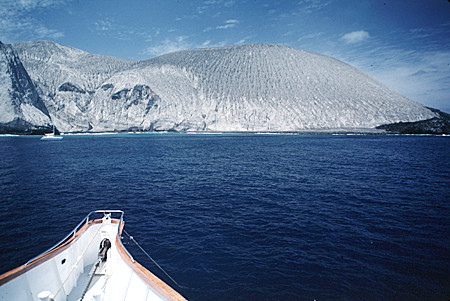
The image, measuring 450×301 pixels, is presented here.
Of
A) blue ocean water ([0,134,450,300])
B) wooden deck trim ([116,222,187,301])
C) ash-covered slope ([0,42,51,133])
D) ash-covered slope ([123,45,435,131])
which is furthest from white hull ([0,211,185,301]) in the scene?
ash-covered slope ([123,45,435,131])

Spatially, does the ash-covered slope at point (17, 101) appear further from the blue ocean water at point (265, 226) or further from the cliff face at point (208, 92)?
the blue ocean water at point (265, 226)

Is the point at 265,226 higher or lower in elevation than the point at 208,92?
lower

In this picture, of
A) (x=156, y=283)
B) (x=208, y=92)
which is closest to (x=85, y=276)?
(x=156, y=283)

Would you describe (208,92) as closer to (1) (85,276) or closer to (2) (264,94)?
(2) (264,94)

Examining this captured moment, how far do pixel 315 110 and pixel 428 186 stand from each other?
13088cm

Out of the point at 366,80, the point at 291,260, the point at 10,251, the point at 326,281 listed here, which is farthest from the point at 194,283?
the point at 366,80

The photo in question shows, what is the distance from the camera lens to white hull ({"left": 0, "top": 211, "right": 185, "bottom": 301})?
572 centimetres

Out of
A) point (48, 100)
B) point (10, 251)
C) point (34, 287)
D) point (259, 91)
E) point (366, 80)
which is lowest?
point (10, 251)

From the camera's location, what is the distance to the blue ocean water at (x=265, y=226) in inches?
401

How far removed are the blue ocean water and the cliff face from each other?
350 ft

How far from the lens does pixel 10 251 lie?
12.6m

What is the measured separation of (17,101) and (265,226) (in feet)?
409

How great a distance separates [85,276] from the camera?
842cm

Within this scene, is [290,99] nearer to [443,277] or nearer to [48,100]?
[48,100]
